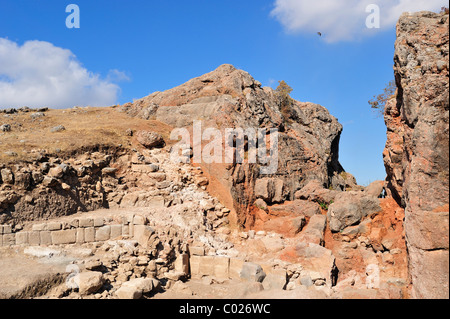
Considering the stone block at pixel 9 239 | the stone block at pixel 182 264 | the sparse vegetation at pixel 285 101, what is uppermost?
the sparse vegetation at pixel 285 101

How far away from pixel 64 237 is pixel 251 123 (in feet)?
33.1

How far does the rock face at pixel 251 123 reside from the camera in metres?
Answer: 15.6

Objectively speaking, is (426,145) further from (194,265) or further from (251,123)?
(251,123)

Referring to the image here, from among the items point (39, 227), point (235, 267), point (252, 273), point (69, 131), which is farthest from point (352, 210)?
point (69, 131)

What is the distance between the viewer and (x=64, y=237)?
37.6ft

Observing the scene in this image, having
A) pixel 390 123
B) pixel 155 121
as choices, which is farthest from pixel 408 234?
pixel 155 121

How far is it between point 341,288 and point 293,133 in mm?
10499

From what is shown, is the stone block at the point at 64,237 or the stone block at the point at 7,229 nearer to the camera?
the stone block at the point at 7,229

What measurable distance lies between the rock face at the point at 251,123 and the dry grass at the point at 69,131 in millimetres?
1634

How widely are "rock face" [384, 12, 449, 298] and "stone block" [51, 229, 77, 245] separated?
995cm

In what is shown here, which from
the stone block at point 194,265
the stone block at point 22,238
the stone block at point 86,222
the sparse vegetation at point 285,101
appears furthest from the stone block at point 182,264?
the sparse vegetation at point 285,101

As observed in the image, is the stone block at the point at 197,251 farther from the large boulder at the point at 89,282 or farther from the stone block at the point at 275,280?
the large boulder at the point at 89,282

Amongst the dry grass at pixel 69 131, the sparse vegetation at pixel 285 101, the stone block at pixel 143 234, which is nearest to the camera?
the stone block at pixel 143 234

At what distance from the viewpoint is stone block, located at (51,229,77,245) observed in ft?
37.3
